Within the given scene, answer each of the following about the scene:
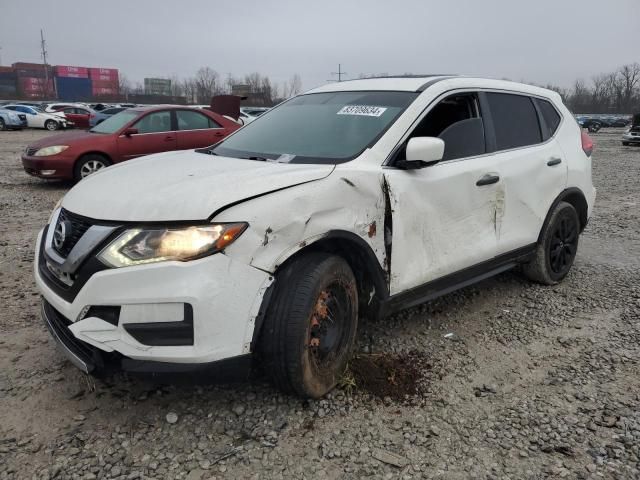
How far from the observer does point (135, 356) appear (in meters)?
2.14

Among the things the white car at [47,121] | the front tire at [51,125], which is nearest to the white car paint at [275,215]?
the white car at [47,121]

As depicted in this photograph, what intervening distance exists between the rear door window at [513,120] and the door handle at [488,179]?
0.28 meters

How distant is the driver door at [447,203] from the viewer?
9.41ft

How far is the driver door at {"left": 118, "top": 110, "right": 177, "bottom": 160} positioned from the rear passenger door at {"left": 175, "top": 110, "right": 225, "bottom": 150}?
0.53 ft

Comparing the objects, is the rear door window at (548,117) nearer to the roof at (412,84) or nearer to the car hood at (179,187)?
the roof at (412,84)

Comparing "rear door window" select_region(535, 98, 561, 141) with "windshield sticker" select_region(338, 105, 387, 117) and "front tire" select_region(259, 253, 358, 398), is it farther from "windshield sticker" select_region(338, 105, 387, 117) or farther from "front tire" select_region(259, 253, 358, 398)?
"front tire" select_region(259, 253, 358, 398)

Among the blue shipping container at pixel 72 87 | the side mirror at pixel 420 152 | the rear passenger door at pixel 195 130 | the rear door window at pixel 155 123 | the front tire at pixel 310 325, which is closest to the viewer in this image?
the front tire at pixel 310 325

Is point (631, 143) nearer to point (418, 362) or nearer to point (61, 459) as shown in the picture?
point (418, 362)

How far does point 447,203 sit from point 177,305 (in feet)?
5.95

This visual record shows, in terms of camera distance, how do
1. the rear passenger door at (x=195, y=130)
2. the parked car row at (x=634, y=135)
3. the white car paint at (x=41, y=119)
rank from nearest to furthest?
the rear passenger door at (x=195, y=130) < the parked car row at (x=634, y=135) < the white car paint at (x=41, y=119)

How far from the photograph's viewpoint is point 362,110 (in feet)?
10.6

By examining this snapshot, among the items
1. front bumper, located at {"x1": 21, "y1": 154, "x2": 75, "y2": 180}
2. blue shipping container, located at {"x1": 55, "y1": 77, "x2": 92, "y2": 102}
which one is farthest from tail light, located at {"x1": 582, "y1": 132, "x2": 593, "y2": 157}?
blue shipping container, located at {"x1": 55, "y1": 77, "x2": 92, "y2": 102}

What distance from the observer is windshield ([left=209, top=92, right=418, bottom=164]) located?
2.95 meters

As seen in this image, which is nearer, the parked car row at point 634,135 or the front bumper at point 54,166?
the front bumper at point 54,166
